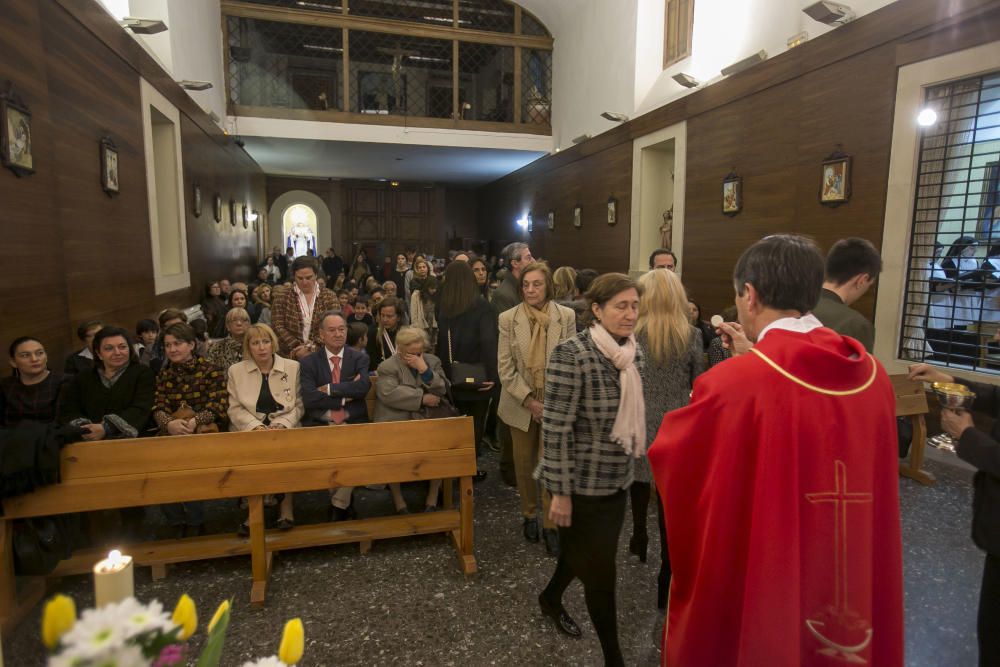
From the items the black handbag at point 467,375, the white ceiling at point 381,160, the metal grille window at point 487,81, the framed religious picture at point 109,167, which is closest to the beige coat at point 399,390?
the black handbag at point 467,375

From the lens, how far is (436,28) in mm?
11812

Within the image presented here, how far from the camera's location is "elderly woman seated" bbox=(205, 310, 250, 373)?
15.1 feet

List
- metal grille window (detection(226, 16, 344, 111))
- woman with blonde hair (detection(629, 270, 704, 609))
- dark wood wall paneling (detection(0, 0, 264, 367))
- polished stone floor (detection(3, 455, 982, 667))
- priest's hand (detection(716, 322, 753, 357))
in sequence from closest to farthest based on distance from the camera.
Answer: priest's hand (detection(716, 322, 753, 357)) < polished stone floor (detection(3, 455, 982, 667)) < woman with blonde hair (detection(629, 270, 704, 609)) < dark wood wall paneling (detection(0, 0, 264, 367)) < metal grille window (detection(226, 16, 344, 111))

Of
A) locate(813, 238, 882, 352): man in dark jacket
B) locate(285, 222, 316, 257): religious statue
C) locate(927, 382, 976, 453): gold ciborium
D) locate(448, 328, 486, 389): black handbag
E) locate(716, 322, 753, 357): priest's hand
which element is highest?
locate(285, 222, 316, 257): religious statue

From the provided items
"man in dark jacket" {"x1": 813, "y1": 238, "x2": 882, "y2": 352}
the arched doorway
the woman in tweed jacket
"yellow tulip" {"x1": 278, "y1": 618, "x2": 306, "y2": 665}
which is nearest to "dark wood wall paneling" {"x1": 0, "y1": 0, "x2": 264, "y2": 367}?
the woman in tweed jacket

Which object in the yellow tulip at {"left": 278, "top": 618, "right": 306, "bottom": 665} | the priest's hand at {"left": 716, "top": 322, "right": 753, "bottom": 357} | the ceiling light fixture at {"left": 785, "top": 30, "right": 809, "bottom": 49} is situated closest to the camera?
the yellow tulip at {"left": 278, "top": 618, "right": 306, "bottom": 665}

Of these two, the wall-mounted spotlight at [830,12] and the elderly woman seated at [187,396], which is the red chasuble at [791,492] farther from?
the wall-mounted spotlight at [830,12]

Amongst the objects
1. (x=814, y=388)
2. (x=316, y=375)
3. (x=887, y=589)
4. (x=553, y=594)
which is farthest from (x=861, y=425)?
(x=316, y=375)

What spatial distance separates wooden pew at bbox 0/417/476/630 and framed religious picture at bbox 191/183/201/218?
5.92m

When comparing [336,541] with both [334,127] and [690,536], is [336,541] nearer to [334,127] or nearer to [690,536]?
[690,536]

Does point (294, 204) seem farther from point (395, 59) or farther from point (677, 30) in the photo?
point (677, 30)

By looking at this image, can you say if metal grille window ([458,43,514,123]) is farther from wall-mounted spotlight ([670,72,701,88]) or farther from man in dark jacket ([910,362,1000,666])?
man in dark jacket ([910,362,1000,666])

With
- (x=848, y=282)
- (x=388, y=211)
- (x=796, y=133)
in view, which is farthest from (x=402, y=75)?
(x=848, y=282)

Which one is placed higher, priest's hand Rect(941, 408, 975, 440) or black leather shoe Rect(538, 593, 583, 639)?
priest's hand Rect(941, 408, 975, 440)
